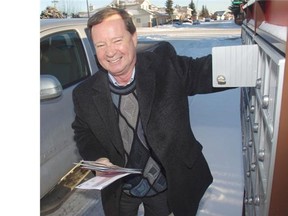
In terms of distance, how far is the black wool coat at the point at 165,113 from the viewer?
1.76 meters

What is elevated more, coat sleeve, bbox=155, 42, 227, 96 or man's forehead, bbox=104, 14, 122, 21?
man's forehead, bbox=104, 14, 122, 21

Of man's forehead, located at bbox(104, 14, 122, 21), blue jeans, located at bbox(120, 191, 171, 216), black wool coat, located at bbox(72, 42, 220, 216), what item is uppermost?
man's forehead, located at bbox(104, 14, 122, 21)

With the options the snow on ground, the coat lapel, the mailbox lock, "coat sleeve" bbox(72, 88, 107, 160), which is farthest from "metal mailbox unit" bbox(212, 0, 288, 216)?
the snow on ground

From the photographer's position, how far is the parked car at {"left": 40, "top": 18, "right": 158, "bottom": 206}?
2557 mm

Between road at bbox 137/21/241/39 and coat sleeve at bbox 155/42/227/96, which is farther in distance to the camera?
road at bbox 137/21/241/39

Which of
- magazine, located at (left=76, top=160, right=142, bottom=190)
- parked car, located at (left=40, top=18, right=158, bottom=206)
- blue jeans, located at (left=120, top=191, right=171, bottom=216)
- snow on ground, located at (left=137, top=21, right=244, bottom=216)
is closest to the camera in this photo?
magazine, located at (left=76, top=160, right=142, bottom=190)

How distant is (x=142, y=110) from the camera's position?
1.74 m

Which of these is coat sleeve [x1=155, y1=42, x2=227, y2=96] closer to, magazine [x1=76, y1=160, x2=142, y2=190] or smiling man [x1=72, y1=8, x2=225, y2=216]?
smiling man [x1=72, y1=8, x2=225, y2=216]

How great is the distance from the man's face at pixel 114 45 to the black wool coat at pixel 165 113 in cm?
10

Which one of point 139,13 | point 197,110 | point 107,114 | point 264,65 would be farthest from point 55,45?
point 139,13

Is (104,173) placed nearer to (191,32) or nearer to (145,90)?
(145,90)

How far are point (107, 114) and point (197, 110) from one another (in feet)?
13.7

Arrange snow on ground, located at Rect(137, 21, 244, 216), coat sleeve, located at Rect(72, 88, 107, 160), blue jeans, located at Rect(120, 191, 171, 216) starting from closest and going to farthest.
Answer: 1. coat sleeve, located at Rect(72, 88, 107, 160)
2. blue jeans, located at Rect(120, 191, 171, 216)
3. snow on ground, located at Rect(137, 21, 244, 216)
